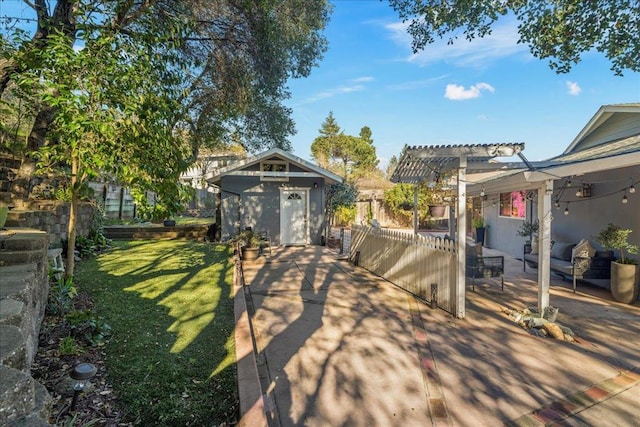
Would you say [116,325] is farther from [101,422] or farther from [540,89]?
[540,89]

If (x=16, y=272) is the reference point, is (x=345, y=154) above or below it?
above

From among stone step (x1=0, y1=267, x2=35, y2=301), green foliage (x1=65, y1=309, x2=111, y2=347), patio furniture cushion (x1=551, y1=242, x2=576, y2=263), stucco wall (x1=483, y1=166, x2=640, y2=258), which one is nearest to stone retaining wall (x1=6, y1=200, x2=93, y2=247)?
green foliage (x1=65, y1=309, x2=111, y2=347)

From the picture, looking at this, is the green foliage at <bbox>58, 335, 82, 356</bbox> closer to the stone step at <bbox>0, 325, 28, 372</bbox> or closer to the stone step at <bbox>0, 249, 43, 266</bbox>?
the stone step at <bbox>0, 249, 43, 266</bbox>

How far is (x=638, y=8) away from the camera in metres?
8.14

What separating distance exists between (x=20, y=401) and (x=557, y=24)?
11.6 m

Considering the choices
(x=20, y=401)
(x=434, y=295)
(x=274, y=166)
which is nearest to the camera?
(x=20, y=401)

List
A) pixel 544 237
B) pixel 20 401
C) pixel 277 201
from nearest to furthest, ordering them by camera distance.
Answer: pixel 20 401 < pixel 544 237 < pixel 277 201

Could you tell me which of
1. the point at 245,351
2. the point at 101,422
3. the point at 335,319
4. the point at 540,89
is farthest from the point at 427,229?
the point at 101,422

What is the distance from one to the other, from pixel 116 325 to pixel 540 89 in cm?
1634

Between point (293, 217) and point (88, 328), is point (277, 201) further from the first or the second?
point (88, 328)

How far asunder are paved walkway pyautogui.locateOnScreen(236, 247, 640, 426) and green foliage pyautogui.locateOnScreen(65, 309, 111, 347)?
1527 millimetres

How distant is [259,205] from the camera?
1330 cm

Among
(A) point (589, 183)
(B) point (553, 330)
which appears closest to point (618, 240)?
(A) point (589, 183)

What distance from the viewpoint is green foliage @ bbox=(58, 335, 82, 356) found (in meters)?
3.42
